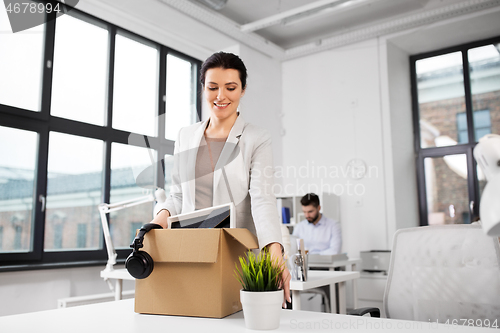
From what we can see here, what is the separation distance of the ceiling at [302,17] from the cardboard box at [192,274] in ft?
11.8

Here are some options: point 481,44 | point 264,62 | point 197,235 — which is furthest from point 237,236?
point 481,44

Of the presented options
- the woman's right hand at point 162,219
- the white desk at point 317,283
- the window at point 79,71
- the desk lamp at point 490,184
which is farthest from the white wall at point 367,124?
the desk lamp at point 490,184

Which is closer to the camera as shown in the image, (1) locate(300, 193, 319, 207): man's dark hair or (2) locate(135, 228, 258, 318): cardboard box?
(2) locate(135, 228, 258, 318): cardboard box

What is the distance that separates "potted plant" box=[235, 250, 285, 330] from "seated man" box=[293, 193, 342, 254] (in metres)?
3.62

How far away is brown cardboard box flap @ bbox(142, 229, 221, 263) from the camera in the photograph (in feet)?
3.05

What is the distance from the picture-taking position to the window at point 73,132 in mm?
3441

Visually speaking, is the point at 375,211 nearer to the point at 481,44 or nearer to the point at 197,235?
the point at 481,44

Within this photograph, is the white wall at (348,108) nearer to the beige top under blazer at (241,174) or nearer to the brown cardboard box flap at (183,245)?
the beige top under blazer at (241,174)

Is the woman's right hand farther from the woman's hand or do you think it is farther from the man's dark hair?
the man's dark hair

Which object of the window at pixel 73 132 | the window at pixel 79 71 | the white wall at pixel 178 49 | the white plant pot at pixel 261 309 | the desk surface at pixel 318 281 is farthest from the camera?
the window at pixel 79 71

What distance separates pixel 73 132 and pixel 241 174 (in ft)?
10.2

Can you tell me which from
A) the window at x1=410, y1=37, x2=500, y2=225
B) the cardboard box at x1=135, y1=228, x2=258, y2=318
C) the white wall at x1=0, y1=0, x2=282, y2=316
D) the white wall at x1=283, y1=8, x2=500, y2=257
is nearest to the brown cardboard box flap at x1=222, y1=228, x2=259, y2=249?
the cardboard box at x1=135, y1=228, x2=258, y2=318

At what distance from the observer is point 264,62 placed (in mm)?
5582

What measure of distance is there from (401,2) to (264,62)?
1804 millimetres
